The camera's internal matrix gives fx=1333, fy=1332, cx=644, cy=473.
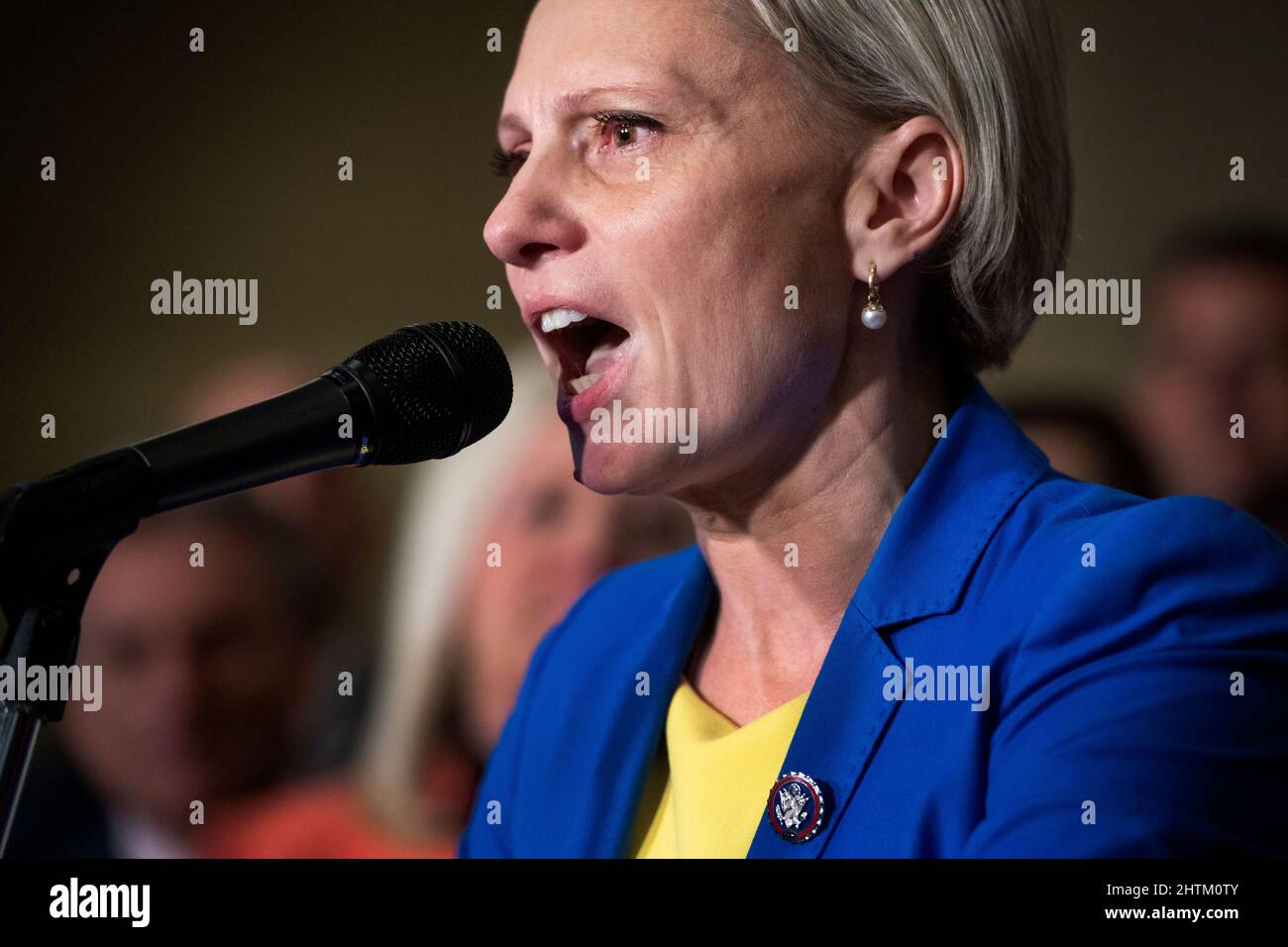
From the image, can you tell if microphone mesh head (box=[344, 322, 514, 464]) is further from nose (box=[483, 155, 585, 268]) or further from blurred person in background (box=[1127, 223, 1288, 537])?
blurred person in background (box=[1127, 223, 1288, 537])

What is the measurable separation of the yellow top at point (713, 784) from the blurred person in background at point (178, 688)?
3.71 feet

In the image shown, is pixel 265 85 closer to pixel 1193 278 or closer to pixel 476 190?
pixel 476 190

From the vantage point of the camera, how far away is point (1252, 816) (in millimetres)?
1034

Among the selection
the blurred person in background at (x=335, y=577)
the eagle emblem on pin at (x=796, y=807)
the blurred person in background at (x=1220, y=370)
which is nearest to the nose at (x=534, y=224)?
the eagle emblem on pin at (x=796, y=807)

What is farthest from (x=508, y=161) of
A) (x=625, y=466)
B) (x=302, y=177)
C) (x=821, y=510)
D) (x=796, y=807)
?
(x=302, y=177)

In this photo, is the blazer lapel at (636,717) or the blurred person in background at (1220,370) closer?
the blazer lapel at (636,717)

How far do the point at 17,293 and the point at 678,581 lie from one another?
1169 mm

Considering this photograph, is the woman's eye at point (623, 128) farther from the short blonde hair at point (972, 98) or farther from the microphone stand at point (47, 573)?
the microphone stand at point (47, 573)

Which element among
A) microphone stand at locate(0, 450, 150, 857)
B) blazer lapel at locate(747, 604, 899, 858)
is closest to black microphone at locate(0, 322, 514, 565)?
microphone stand at locate(0, 450, 150, 857)

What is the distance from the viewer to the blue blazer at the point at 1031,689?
1005 millimetres

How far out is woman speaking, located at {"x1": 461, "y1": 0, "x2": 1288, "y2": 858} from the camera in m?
1.12

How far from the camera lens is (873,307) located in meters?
1.28

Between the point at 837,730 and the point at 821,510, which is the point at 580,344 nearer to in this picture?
the point at 821,510

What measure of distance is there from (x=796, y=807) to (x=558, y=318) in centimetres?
51
